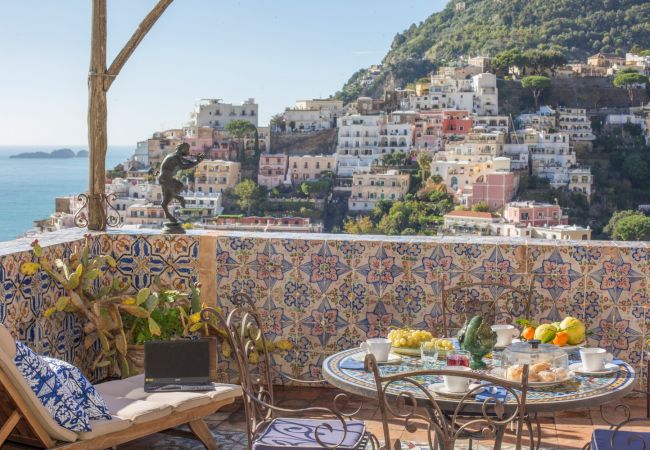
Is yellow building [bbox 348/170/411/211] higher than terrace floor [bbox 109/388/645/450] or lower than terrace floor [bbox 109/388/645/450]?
lower

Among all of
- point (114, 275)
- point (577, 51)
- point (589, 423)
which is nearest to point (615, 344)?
point (589, 423)

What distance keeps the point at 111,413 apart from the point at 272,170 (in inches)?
2407

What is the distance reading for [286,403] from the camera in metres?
4.06

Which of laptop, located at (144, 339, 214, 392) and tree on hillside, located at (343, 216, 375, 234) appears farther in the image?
tree on hillside, located at (343, 216, 375, 234)

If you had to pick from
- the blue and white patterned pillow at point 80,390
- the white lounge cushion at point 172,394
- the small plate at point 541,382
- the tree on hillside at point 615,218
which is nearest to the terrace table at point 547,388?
the small plate at point 541,382

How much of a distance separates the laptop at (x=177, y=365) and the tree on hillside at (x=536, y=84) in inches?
2769

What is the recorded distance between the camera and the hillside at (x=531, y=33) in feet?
259

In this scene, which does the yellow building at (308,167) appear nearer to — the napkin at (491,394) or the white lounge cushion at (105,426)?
the white lounge cushion at (105,426)

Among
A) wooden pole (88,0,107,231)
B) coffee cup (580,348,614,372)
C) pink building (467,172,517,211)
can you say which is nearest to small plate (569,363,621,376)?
coffee cup (580,348,614,372)

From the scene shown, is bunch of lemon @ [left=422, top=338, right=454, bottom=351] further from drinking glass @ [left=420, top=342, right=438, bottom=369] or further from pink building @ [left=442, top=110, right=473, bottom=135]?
pink building @ [left=442, top=110, right=473, bottom=135]

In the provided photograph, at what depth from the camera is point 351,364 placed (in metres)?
2.74

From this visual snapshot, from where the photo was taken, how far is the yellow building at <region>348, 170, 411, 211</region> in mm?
58281

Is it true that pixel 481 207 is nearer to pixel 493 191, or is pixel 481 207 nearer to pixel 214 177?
pixel 493 191

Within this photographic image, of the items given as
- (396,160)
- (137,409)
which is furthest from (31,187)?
(137,409)
